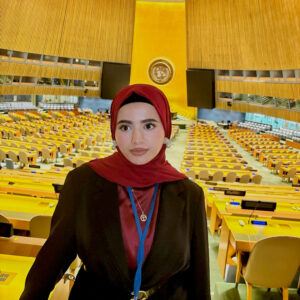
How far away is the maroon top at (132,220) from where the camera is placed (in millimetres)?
1467

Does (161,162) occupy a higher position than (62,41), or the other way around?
(62,41)

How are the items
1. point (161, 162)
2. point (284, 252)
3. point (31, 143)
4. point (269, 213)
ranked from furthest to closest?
point (31, 143)
point (269, 213)
point (284, 252)
point (161, 162)

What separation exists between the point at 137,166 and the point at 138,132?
0.15m

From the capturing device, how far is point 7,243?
263cm

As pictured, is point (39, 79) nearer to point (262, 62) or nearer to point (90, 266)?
point (262, 62)

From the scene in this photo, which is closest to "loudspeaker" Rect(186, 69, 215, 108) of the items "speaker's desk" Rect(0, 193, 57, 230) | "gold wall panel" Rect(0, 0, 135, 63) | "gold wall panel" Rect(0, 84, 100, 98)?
"gold wall panel" Rect(0, 0, 135, 63)

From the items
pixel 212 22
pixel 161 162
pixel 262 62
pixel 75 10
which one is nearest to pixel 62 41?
pixel 75 10

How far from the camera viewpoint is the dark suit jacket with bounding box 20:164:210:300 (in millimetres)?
1440

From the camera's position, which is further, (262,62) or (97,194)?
(262,62)

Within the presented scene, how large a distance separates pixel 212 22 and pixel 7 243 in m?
21.7

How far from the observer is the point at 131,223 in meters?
1.48

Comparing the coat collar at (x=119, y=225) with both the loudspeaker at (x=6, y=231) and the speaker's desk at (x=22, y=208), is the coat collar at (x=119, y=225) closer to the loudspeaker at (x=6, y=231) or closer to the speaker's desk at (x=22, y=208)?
the loudspeaker at (x=6, y=231)

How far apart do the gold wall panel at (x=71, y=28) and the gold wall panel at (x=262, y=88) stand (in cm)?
743

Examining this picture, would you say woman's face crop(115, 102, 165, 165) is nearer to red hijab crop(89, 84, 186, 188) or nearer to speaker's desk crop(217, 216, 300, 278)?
red hijab crop(89, 84, 186, 188)
